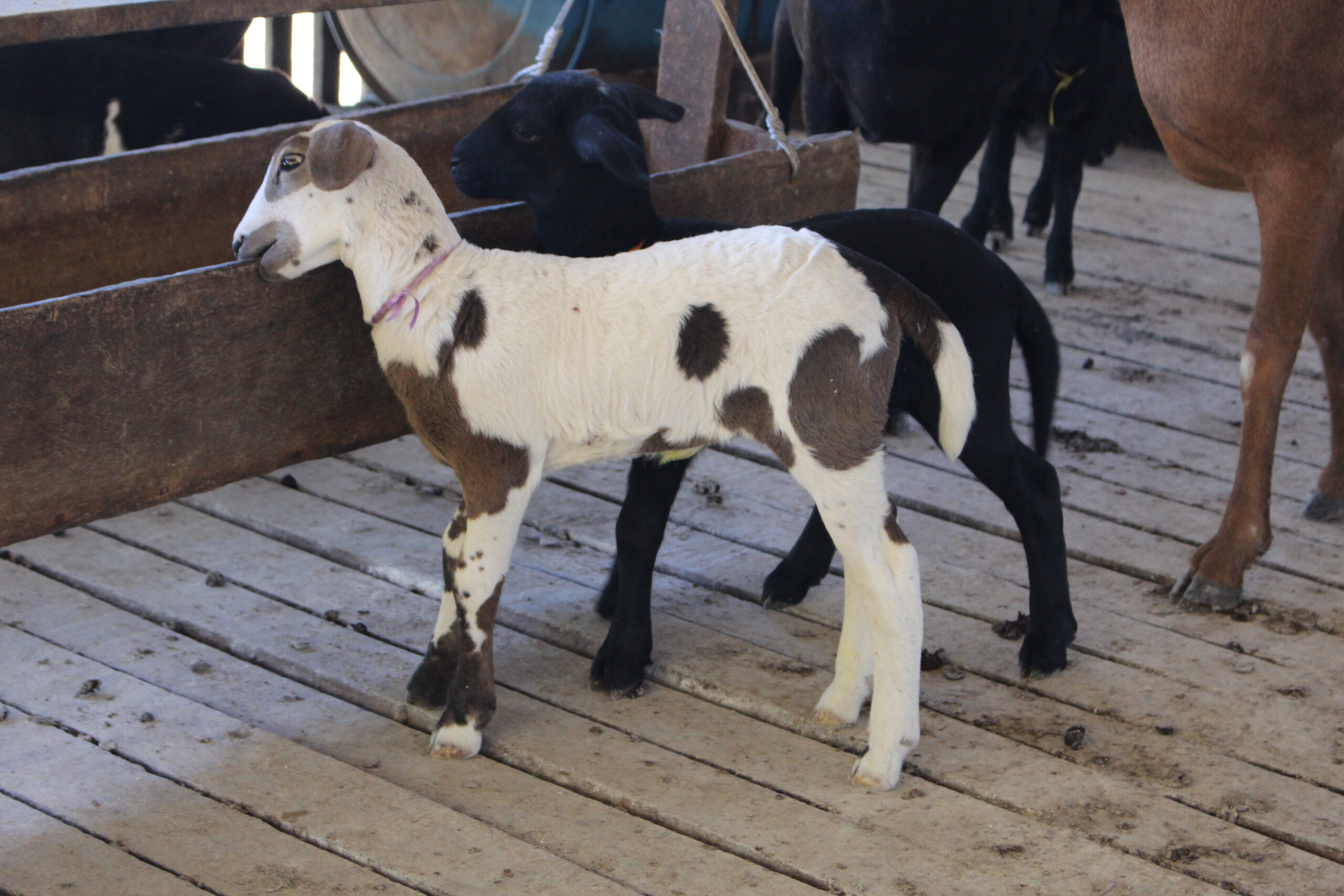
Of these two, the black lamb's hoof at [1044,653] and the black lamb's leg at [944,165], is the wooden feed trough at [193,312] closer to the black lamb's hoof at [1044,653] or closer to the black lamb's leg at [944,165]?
the black lamb's leg at [944,165]

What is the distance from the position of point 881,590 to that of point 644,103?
1.17 meters

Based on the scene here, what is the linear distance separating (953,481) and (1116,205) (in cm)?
312

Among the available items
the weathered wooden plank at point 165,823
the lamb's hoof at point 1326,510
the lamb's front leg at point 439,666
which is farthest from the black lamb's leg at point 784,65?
the weathered wooden plank at point 165,823

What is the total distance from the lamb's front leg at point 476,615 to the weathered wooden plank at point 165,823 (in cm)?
34

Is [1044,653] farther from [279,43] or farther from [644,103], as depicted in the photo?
[279,43]

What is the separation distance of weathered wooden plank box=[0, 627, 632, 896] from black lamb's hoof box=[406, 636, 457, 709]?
0.22 metres

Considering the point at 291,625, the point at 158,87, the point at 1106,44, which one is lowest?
the point at 291,625

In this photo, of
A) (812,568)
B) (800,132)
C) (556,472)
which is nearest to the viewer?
(812,568)

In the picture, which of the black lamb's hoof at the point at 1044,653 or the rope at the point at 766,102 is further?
the rope at the point at 766,102

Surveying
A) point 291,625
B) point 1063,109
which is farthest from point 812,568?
point 1063,109

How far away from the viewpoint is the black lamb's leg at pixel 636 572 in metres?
2.77

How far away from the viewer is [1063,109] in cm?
530

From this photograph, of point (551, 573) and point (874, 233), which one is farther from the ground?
point (874, 233)

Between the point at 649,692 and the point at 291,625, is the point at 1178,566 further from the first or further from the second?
the point at 291,625
